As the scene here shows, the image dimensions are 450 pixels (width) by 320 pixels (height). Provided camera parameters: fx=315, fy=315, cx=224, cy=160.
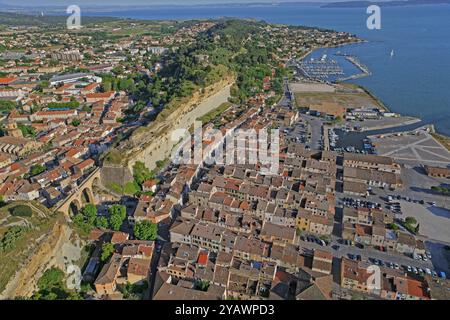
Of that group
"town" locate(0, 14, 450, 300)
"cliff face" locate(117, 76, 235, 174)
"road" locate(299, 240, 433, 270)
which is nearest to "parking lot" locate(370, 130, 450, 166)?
"town" locate(0, 14, 450, 300)

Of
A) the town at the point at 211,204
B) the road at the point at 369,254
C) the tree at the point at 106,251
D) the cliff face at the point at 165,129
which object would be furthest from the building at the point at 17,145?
the road at the point at 369,254

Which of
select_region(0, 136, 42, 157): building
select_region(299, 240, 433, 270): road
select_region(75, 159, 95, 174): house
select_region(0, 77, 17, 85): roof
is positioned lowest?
select_region(299, 240, 433, 270): road

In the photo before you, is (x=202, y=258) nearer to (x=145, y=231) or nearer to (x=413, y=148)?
(x=145, y=231)

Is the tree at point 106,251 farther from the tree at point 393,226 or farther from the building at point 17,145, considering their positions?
the building at point 17,145

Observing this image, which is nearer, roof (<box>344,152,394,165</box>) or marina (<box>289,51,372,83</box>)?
roof (<box>344,152,394,165</box>)

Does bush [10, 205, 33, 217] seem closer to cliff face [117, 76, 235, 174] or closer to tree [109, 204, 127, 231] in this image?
tree [109, 204, 127, 231]

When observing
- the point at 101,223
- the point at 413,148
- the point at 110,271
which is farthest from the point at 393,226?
the point at 101,223
